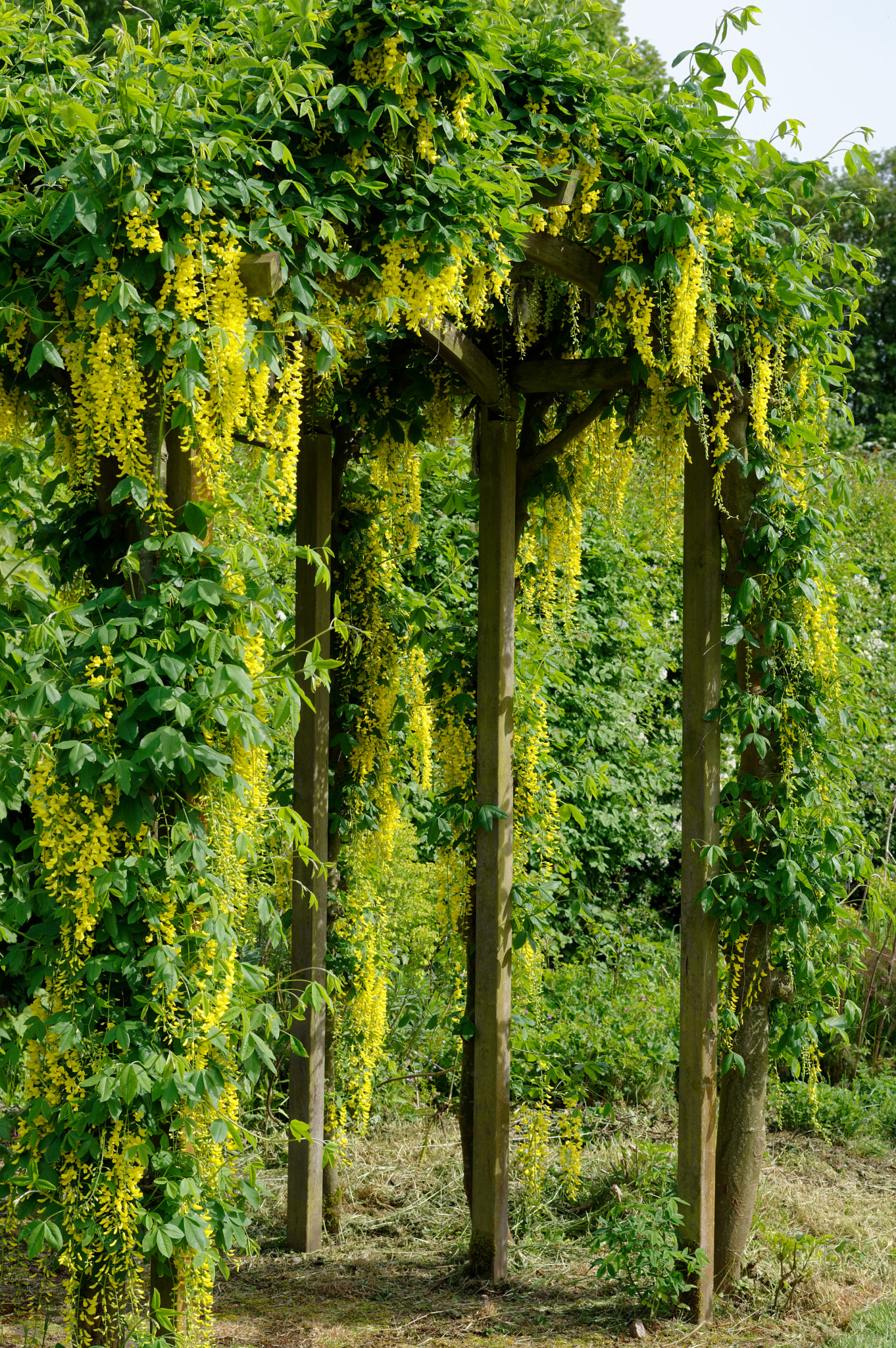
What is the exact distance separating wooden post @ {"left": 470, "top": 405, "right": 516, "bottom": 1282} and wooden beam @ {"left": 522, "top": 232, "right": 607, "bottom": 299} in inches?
21.1

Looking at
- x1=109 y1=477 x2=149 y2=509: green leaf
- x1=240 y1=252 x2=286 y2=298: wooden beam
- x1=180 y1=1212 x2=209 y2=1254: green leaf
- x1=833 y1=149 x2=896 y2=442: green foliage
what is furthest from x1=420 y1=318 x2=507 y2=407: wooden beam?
x1=833 y1=149 x2=896 y2=442: green foliage

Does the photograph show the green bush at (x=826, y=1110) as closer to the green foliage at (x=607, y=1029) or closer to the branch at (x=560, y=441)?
the green foliage at (x=607, y=1029)

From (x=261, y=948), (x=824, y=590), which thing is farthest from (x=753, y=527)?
(x=261, y=948)

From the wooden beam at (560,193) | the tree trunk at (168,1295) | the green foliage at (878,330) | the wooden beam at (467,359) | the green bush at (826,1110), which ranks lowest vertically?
the green bush at (826,1110)

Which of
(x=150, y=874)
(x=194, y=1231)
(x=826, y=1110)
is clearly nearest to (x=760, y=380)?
(x=150, y=874)

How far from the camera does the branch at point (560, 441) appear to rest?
3701mm

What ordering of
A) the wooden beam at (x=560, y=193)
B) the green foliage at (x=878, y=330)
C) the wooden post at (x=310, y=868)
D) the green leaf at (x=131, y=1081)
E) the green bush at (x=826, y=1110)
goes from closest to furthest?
the green leaf at (x=131, y=1081)
the wooden beam at (x=560, y=193)
the wooden post at (x=310, y=868)
the green bush at (x=826, y=1110)
the green foliage at (x=878, y=330)

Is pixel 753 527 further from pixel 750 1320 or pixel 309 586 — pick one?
pixel 750 1320

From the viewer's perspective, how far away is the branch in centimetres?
370

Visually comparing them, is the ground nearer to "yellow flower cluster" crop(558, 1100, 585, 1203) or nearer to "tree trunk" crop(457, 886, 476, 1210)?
"yellow flower cluster" crop(558, 1100, 585, 1203)

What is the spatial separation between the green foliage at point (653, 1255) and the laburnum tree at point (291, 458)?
0.08 metres

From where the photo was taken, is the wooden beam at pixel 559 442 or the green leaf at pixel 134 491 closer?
the green leaf at pixel 134 491

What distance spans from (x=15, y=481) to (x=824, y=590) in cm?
222

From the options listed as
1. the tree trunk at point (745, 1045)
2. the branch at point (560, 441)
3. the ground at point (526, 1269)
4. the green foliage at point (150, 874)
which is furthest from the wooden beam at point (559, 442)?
the ground at point (526, 1269)
